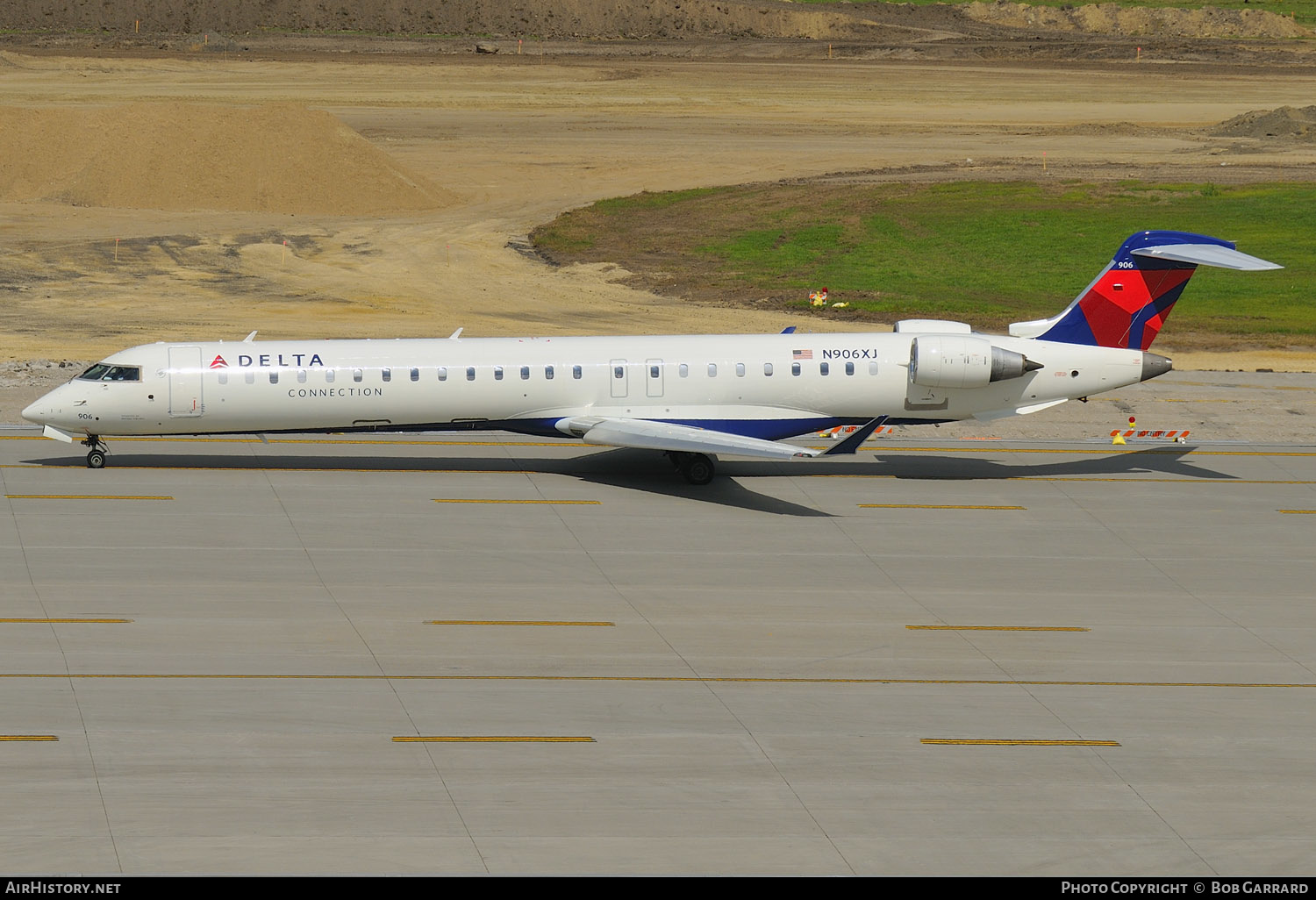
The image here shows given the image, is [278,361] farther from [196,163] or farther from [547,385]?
[196,163]

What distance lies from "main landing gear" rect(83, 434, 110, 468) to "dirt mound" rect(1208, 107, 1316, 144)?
7672cm

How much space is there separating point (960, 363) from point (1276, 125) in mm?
68423

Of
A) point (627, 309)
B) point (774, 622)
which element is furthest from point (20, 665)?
point (627, 309)

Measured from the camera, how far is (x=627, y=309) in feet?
182

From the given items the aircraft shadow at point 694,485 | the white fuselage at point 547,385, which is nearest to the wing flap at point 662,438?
the white fuselage at point 547,385

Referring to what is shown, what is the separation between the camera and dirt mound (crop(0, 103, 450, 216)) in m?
72.4

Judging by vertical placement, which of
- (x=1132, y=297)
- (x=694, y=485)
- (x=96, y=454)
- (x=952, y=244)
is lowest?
(x=694, y=485)

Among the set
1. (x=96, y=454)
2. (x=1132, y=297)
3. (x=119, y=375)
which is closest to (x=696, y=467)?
(x=1132, y=297)

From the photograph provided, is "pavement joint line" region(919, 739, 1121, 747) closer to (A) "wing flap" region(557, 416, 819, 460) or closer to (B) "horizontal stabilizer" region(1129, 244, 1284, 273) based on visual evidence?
(A) "wing flap" region(557, 416, 819, 460)

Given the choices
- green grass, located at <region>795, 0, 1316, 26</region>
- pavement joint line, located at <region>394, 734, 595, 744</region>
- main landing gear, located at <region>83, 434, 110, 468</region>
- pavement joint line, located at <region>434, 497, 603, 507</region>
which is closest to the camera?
pavement joint line, located at <region>394, 734, 595, 744</region>

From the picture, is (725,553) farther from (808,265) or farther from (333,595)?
(808,265)

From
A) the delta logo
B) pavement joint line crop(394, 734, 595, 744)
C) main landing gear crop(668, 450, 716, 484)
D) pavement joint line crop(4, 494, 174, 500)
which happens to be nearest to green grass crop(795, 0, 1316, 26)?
main landing gear crop(668, 450, 716, 484)

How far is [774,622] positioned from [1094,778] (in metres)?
6.73

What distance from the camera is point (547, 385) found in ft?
109
